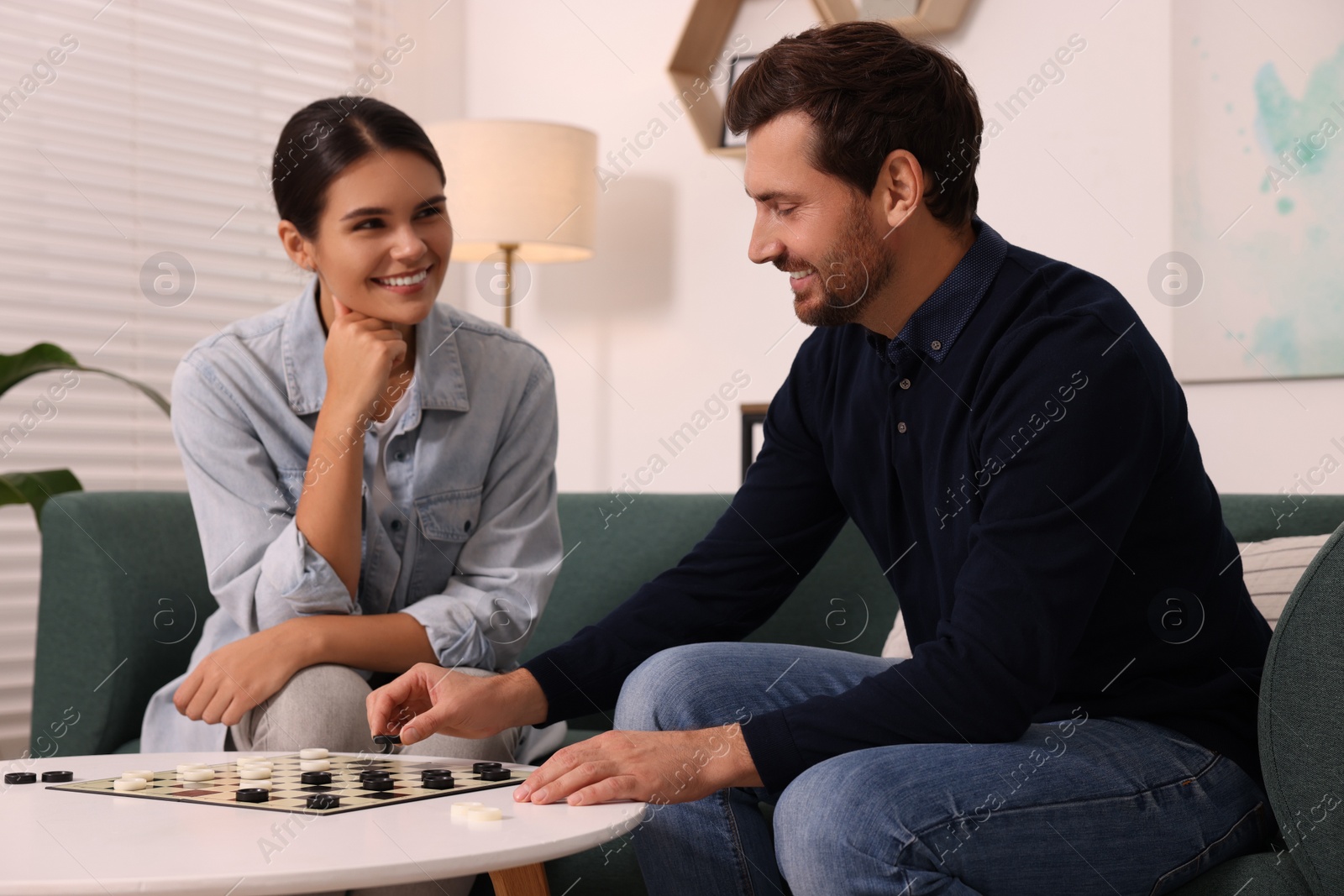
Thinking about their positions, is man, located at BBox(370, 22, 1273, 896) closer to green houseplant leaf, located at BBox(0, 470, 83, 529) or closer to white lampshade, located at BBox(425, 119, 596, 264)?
green houseplant leaf, located at BBox(0, 470, 83, 529)

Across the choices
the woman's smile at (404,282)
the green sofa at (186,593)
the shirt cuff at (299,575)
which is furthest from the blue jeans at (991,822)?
the woman's smile at (404,282)

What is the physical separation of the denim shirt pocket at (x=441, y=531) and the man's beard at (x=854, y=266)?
2.04 ft

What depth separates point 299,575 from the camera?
147cm

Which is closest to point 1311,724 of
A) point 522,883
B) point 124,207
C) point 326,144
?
point 522,883

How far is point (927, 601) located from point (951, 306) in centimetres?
30

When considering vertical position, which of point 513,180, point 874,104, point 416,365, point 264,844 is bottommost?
point 264,844

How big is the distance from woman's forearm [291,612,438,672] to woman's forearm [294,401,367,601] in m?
0.08

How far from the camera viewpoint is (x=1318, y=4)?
2.06 m

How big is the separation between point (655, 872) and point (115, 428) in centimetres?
205

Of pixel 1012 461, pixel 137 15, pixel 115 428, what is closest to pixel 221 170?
pixel 137 15

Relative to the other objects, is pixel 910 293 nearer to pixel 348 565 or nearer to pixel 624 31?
pixel 348 565

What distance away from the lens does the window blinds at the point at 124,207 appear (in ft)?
8.45

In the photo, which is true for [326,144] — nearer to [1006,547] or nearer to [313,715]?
[313,715]

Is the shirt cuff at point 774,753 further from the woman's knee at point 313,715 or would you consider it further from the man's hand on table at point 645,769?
the woman's knee at point 313,715
